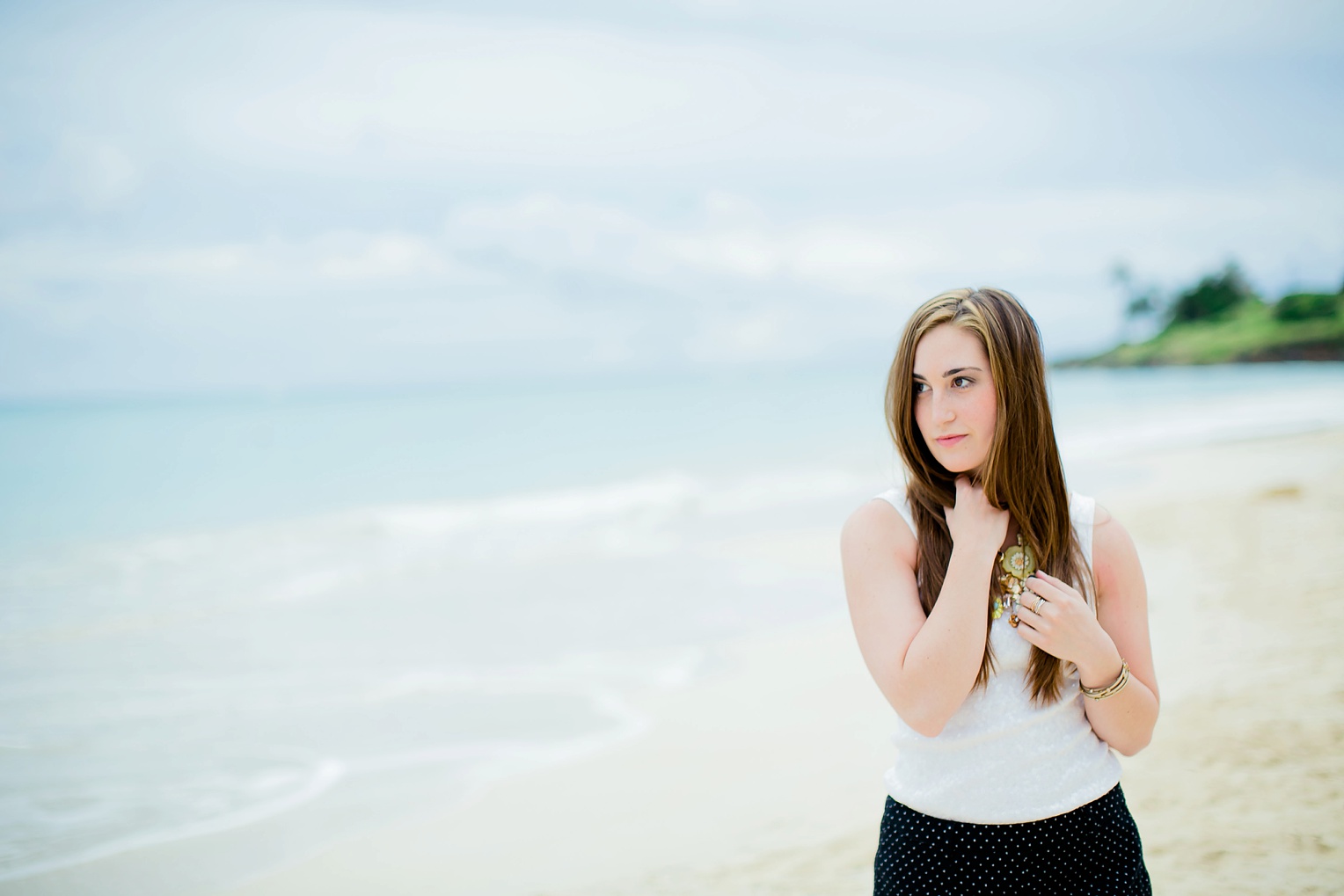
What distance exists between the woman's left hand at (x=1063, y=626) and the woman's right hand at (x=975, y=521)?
0.39ft

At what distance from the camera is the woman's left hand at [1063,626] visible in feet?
5.60

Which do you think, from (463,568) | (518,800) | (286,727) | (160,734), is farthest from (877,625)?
(463,568)

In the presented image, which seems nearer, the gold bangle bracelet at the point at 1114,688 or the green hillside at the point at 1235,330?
the gold bangle bracelet at the point at 1114,688

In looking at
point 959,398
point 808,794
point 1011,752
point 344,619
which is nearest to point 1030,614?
point 1011,752

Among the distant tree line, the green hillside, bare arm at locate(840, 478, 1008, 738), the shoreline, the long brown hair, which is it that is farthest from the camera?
the distant tree line

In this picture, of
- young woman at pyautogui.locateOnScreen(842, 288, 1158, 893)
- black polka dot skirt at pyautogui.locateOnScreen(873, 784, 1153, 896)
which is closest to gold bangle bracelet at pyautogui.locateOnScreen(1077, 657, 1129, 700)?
young woman at pyautogui.locateOnScreen(842, 288, 1158, 893)

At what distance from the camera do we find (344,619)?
28.8 feet

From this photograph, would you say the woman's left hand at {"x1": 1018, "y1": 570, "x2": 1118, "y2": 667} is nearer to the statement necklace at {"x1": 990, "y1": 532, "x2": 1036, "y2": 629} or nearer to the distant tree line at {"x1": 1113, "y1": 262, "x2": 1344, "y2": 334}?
the statement necklace at {"x1": 990, "y1": 532, "x2": 1036, "y2": 629}

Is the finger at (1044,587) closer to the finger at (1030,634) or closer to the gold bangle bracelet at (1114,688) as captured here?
the finger at (1030,634)

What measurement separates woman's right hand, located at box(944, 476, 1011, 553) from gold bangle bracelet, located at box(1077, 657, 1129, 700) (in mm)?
348

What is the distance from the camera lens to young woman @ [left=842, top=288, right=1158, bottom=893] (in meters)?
1.80

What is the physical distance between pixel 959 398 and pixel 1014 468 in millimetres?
181

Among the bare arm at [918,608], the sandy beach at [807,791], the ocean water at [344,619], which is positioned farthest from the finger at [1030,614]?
the ocean water at [344,619]

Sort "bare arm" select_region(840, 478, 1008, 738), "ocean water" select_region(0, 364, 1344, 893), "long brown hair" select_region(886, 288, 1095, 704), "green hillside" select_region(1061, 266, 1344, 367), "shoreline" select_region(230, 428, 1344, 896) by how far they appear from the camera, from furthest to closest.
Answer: "green hillside" select_region(1061, 266, 1344, 367)
"ocean water" select_region(0, 364, 1344, 893)
"shoreline" select_region(230, 428, 1344, 896)
"long brown hair" select_region(886, 288, 1095, 704)
"bare arm" select_region(840, 478, 1008, 738)
